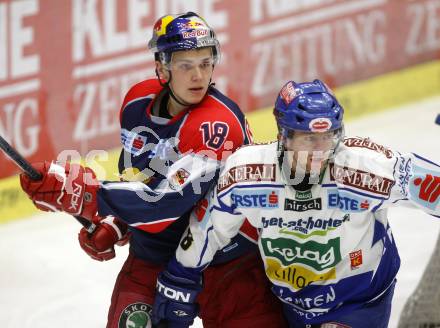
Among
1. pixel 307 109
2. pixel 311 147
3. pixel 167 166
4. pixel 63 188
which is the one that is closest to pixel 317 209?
pixel 311 147

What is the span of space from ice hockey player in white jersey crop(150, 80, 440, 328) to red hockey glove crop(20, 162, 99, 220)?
1.16ft

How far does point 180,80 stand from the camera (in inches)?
152

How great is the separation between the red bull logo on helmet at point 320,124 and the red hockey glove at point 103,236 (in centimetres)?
113

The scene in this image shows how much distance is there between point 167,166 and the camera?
3.85 m

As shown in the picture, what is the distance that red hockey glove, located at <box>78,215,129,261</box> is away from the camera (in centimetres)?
413

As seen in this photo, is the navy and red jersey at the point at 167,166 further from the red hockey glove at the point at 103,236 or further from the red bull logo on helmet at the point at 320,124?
the red bull logo on helmet at the point at 320,124

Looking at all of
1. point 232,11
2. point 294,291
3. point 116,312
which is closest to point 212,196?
point 294,291

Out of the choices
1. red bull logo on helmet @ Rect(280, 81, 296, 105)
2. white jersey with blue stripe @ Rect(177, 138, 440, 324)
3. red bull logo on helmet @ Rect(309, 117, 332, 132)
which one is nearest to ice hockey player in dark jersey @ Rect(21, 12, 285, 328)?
white jersey with blue stripe @ Rect(177, 138, 440, 324)

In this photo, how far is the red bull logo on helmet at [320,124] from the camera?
3293mm

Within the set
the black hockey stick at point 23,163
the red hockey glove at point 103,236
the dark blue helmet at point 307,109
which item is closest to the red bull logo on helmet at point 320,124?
the dark blue helmet at point 307,109

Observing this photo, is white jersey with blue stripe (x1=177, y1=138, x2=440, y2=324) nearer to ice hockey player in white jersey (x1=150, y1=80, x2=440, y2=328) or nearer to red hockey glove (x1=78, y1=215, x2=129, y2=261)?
ice hockey player in white jersey (x1=150, y1=80, x2=440, y2=328)

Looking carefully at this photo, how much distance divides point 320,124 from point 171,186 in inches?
24.8

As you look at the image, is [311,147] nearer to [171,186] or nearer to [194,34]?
[171,186]

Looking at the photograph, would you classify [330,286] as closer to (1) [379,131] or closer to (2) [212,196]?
(2) [212,196]
